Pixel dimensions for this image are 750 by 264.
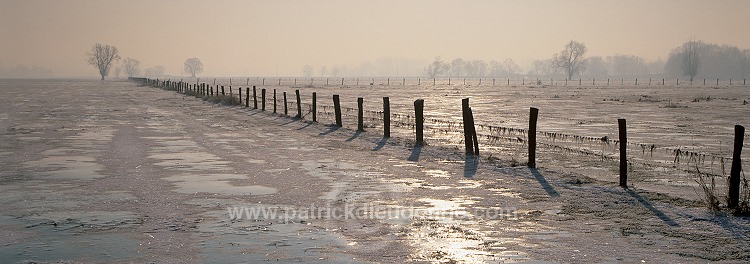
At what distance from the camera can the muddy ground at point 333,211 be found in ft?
21.9

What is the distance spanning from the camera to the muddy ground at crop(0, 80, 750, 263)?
6.69 m

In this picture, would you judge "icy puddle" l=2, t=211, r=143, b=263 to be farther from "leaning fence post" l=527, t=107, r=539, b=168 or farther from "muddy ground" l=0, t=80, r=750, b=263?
"leaning fence post" l=527, t=107, r=539, b=168

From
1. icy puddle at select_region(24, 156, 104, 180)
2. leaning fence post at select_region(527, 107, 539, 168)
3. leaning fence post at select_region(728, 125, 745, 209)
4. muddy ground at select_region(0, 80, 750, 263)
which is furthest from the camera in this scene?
leaning fence post at select_region(527, 107, 539, 168)

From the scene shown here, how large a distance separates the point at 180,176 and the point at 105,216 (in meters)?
3.42

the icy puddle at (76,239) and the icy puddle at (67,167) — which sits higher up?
the icy puddle at (76,239)

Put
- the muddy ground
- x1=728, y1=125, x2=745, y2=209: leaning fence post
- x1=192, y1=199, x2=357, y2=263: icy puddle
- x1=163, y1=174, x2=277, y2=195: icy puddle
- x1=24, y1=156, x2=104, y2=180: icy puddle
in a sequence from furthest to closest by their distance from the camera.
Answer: x1=24, y1=156, x2=104, y2=180: icy puddle, x1=163, y1=174, x2=277, y2=195: icy puddle, x1=728, y1=125, x2=745, y2=209: leaning fence post, the muddy ground, x1=192, y1=199, x2=357, y2=263: icy puddle

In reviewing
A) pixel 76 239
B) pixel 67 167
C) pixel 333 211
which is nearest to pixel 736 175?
pixel 333 211

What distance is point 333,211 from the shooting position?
8.69 meters

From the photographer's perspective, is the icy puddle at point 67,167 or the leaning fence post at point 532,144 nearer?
the icy puddle at point 67,167

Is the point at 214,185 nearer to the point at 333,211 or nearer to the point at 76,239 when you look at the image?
the point at 333,211

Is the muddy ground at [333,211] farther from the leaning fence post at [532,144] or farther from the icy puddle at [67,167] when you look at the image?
the leaning fence post at [532,144]

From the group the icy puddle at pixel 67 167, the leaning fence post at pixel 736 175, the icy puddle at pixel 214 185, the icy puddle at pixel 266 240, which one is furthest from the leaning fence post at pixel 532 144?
the icy puddle at pixel 67 167

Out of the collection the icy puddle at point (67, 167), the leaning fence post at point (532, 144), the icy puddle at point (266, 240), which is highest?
the leaning fence post at point (532, 144)

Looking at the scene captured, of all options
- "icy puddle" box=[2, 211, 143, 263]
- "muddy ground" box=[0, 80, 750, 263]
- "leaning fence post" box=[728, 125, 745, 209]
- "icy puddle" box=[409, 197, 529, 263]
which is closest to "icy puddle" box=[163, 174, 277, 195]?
"muddy ground" box=[0, 80, 750, 263]
